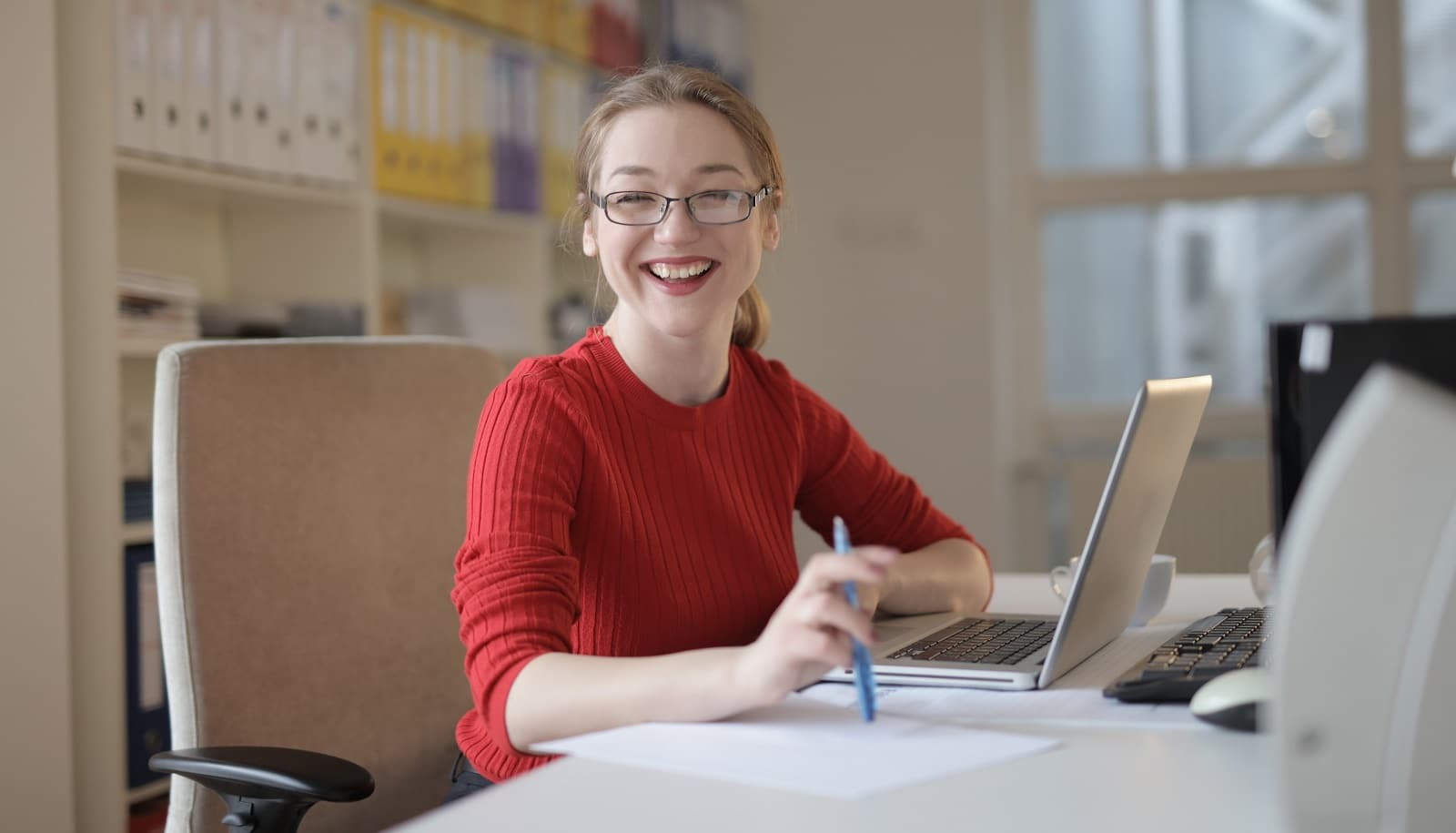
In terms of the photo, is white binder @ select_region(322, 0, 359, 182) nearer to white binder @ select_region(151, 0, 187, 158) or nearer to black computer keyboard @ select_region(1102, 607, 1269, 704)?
white binder @ select_region(151, 0, 187, 158)

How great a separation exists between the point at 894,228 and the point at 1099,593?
3233 millimetres

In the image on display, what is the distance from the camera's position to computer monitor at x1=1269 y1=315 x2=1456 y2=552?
83 cm

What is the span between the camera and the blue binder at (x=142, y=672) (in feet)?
7.16

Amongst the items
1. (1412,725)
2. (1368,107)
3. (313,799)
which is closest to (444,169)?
(313,799)

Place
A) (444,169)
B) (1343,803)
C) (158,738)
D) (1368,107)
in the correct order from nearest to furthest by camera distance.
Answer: (1343,803)
(158,738)
(444,169)
(1368,107)

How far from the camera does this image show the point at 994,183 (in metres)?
4.37

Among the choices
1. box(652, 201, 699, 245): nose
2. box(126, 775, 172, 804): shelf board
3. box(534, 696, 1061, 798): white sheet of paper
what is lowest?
box(126, 775, 172, 804): shelf board

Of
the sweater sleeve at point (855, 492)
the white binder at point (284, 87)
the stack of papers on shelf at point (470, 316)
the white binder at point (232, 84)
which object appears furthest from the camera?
the stack of papers on shelf at point (470, 316)

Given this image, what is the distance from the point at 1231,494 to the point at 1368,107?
137cm

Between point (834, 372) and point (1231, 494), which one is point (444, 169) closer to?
point (834, 372)

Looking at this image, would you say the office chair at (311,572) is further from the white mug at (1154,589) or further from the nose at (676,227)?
the white mug at (1154,589)

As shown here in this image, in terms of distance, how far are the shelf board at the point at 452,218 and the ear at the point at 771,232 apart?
139 centimetres

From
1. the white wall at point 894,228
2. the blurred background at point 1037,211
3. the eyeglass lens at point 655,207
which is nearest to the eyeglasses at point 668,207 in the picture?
the eyeglass lens at point 655,207

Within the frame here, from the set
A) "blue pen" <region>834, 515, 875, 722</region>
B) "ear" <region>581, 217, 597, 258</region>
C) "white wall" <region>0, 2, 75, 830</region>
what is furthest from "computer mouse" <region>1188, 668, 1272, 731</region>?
"white wall" <region>0, 2, 75, 830</region>
